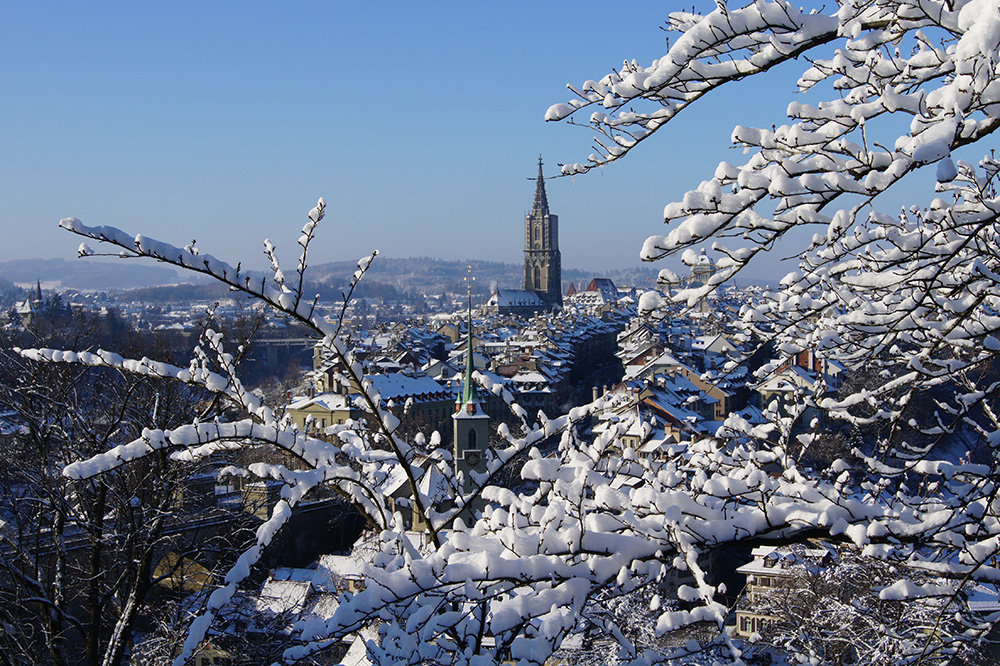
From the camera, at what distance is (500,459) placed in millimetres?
2947

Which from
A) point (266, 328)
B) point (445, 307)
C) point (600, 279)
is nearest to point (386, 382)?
point (266, 328)

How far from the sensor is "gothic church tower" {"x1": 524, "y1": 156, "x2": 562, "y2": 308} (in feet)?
314

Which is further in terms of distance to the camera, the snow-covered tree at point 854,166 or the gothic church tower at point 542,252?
the gothic church tower at point 542,252

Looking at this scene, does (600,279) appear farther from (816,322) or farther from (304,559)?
(816,322)

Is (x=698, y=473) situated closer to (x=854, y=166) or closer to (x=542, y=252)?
(x=854, y=166)

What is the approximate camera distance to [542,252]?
96.0 metres

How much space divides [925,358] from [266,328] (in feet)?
249

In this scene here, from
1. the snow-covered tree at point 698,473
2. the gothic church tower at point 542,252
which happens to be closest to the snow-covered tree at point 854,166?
the snow-covered tree at point 698,473

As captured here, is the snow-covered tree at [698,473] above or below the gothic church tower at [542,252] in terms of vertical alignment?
below

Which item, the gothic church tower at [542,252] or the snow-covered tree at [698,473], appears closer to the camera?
the snow-covered tree at [698,473]

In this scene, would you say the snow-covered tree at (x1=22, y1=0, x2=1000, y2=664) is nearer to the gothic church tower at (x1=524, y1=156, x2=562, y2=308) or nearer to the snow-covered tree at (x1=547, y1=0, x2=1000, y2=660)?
the snow-covered tree at (x1=547, y1=0, x2=1000, y2=660)

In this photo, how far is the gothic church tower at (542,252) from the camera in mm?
95625

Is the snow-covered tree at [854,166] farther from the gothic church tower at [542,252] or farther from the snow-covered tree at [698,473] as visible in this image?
the gothic church tower at [542,252]

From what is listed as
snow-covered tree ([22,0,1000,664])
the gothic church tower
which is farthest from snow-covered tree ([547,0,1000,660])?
the gothic church tower
